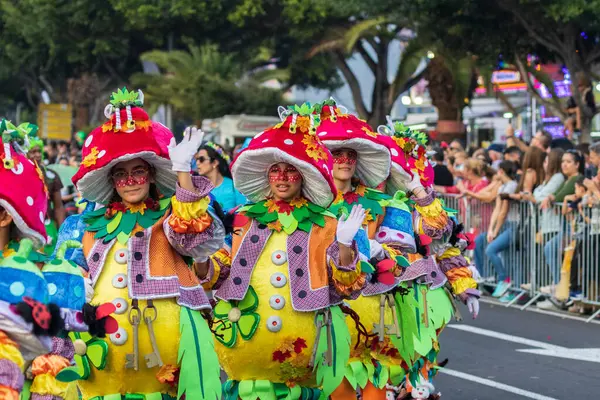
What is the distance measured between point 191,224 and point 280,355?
1.02 m

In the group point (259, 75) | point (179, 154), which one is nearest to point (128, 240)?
point (179, 154)

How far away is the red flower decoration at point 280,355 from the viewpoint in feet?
22.2

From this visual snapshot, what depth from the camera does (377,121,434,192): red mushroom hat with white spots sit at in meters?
8.43

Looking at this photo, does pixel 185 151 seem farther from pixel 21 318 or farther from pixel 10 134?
pixel 21 318

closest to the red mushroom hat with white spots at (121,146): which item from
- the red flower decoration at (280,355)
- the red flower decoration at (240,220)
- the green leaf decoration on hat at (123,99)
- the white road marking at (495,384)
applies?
the green leaf decoration on hat at (123,99)

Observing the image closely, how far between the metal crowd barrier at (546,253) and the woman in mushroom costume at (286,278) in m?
7.12

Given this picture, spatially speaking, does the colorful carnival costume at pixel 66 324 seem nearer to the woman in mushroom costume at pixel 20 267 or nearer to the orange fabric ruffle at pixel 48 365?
the orange fabric ruffle at pixel 48 365

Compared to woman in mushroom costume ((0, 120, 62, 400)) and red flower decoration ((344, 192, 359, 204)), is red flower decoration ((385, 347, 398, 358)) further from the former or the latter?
woman in mushroom costume ((0, 120, 62, 400))

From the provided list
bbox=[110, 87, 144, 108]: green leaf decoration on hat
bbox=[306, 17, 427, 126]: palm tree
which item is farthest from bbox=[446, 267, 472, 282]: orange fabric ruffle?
bbox=[306, 17, 427, 126]: palm tree

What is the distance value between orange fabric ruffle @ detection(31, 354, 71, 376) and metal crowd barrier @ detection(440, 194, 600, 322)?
9293 mm

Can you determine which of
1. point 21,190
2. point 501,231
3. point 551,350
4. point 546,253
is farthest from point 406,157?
point 501,231

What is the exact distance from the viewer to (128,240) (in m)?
6.37

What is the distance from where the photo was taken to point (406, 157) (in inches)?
350

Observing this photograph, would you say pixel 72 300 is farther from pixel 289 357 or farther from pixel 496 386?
pixel 496 386
